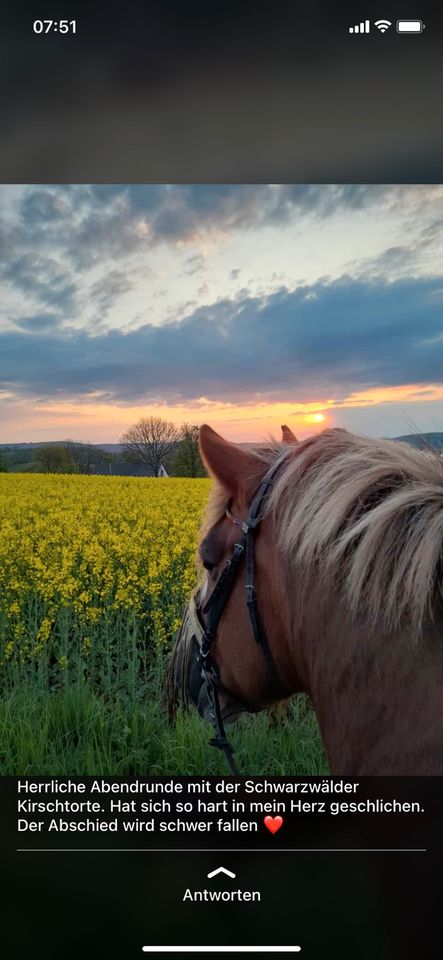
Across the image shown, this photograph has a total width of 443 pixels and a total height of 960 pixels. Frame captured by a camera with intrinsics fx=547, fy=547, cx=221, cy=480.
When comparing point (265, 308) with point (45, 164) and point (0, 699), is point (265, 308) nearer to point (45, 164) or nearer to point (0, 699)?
point (45, 164)

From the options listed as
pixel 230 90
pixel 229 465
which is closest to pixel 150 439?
pixel 229 465

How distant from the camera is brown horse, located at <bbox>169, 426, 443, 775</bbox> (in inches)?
47.4

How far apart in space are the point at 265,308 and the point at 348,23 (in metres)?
0.82

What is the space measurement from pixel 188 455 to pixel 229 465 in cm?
150

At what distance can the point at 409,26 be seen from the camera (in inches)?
61.8

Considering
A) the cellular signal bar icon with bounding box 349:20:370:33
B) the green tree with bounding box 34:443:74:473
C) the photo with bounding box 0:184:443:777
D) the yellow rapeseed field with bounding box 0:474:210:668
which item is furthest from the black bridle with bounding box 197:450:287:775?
the yellow rapeseed field with bounding box 0:474:210:668

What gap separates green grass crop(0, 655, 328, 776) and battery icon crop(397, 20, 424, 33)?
2.58 metres

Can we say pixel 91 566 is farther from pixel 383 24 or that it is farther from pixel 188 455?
pixel 383 24

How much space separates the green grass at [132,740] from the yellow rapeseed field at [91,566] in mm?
668

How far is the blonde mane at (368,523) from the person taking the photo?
121cm

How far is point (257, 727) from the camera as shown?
2725 millimetres

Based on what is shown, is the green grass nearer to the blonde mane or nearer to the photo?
the photo
